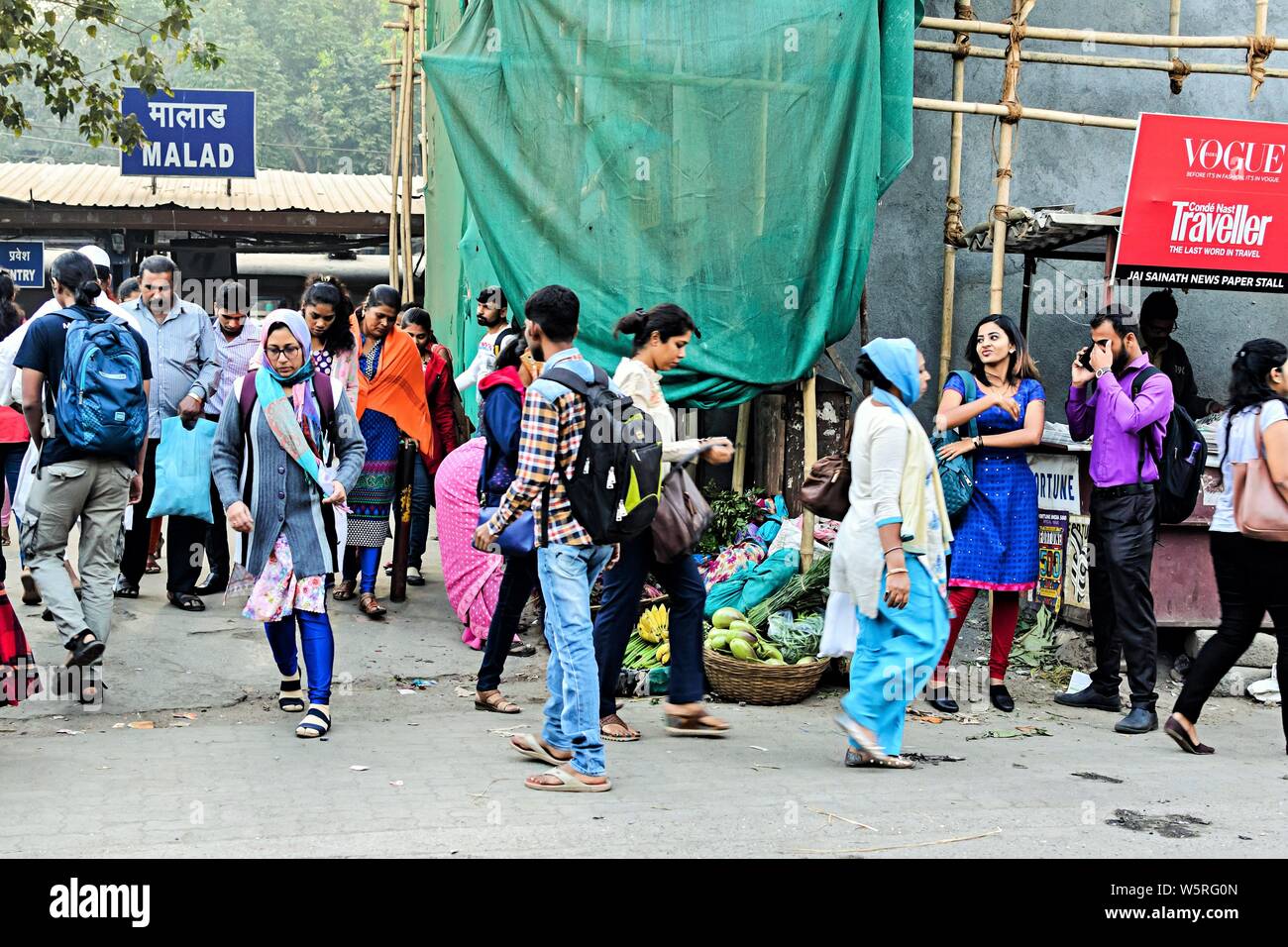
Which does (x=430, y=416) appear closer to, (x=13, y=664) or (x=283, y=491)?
(x=283, y=491)

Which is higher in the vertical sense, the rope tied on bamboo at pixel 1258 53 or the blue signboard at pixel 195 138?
the blue signboard at pixel 195 138

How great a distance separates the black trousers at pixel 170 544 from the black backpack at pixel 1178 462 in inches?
201

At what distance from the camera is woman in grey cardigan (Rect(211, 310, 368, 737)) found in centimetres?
560

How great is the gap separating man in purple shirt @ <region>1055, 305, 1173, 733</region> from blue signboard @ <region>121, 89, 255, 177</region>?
11243 millimetres

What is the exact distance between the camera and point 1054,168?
8750 mm

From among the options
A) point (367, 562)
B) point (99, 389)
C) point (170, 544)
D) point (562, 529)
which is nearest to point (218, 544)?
point (170, 544)

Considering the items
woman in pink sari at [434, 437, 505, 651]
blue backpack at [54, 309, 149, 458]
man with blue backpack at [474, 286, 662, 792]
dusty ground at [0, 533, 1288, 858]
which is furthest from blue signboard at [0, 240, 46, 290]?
man with blue backpack at [474, 286, 662, 792]

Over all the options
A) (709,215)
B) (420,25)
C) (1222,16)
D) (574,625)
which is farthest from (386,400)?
(420,25)

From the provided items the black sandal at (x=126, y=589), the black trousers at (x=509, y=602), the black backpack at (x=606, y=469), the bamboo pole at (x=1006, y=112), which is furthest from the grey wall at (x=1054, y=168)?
the black sandal at (x=126, y=589)

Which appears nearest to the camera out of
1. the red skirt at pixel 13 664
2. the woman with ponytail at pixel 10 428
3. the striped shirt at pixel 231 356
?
the red skirt at pixel 13 664

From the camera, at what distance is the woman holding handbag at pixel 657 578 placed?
18.0ft

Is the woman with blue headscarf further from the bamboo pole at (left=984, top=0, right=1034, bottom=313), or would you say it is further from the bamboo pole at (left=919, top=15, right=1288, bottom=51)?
the bamboo pole at (left=919, top=15, right=1288, bottom=51)

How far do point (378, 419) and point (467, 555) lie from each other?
3.53 feet

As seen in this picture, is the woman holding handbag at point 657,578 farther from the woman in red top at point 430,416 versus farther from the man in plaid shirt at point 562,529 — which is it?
the woman in red top at point 430,416
